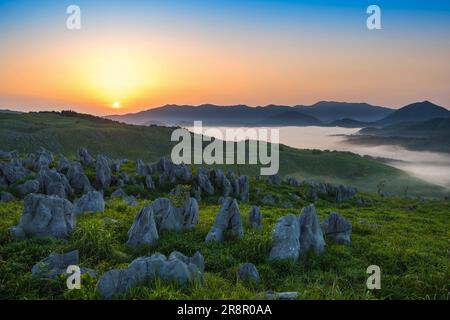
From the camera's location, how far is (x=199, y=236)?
13.1m

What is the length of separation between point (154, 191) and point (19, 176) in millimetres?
8891

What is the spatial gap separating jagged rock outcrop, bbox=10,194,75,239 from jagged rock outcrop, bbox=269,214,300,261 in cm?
717

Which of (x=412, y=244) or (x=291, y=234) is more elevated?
(x=291, y=234)

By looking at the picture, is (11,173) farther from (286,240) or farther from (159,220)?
(286,240)

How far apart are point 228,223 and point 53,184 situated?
11973mm

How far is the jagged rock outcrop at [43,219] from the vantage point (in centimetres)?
1175

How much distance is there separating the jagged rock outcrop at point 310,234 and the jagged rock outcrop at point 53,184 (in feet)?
45.0

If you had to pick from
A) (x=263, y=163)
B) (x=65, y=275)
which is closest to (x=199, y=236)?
(x=65, y=275)

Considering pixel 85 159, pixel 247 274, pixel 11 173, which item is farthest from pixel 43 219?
pixel 85 159

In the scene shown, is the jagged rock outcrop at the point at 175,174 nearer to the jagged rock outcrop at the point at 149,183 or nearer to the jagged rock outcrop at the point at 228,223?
the jagged rock outcrop at the point at 149,183

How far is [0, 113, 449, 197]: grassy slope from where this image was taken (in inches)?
2591

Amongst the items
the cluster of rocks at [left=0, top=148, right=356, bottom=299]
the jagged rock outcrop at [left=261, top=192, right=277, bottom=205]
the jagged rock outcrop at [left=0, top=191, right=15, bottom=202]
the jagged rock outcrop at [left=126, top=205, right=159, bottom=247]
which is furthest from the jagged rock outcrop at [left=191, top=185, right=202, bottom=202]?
the jagged rock outcrop at [left=126, top=205, right=159, bottom=247]
